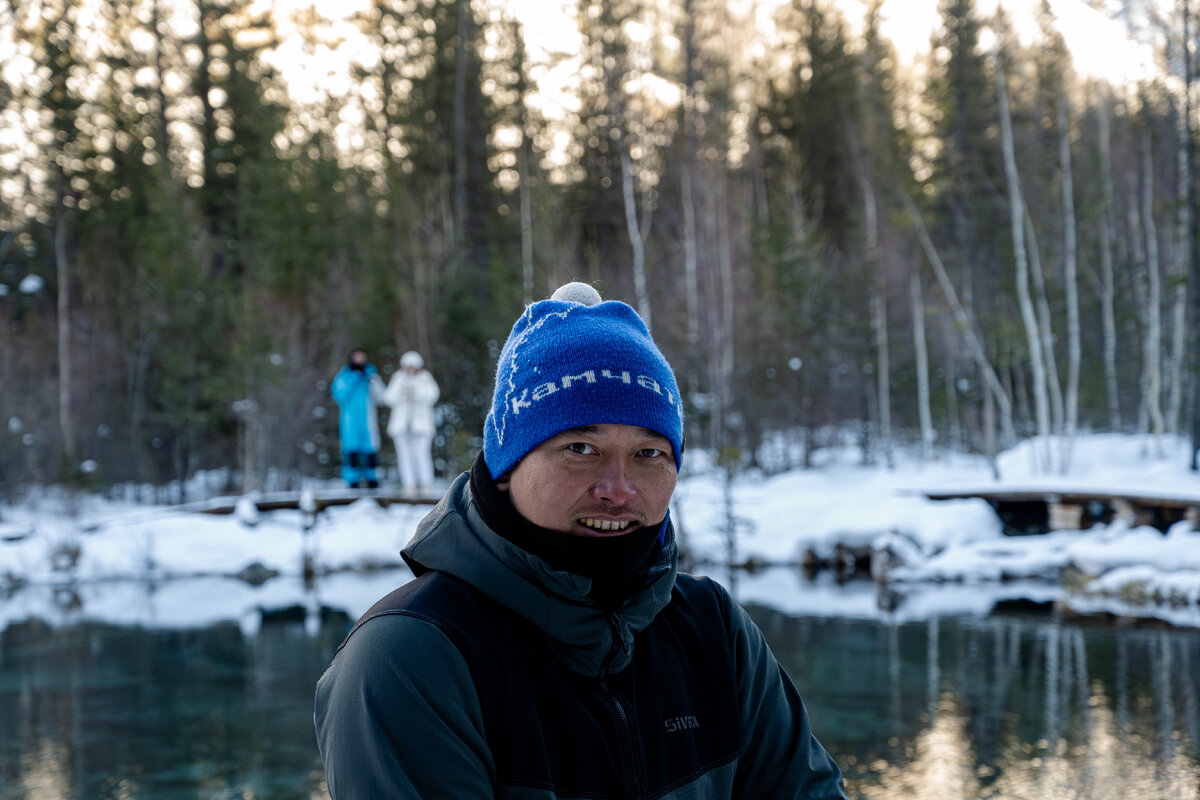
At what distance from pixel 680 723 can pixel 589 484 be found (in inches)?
14.5

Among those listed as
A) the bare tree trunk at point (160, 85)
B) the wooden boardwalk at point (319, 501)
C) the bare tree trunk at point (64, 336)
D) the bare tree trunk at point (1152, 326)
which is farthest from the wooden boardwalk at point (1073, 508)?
the bare tree trunk at point (160, 85)

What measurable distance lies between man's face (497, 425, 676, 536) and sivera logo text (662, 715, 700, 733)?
276 mm

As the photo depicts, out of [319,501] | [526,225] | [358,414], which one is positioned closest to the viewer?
[319,501]

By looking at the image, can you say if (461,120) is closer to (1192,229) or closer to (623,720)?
(1192,229)

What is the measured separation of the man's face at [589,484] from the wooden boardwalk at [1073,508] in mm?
12267

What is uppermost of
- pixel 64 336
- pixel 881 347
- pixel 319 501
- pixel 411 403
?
pixel 64 336

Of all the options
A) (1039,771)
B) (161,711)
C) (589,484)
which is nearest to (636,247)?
(161,711)

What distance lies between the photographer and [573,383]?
160 cm

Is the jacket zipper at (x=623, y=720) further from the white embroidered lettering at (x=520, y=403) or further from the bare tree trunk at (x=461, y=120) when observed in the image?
the bare tree trunk at (x=461, y=120)

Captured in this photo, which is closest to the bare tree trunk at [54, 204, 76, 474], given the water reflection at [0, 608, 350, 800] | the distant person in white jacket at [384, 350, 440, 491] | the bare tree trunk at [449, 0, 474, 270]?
the distant person in white jacket at [384, 350, 440, 491]

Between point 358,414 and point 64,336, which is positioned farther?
point 64,336

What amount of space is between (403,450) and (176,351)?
6272 millimetres

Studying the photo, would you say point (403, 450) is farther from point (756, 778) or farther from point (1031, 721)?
point (756, 778)

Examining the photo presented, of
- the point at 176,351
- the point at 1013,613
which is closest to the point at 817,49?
the point at 176,351
